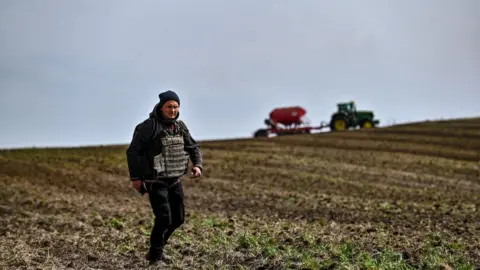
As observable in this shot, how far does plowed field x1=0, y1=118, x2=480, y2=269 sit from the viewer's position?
29.8 feet

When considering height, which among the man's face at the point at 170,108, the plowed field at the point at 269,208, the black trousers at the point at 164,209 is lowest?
the plowed field at the point at 269,208

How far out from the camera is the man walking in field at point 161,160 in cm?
848

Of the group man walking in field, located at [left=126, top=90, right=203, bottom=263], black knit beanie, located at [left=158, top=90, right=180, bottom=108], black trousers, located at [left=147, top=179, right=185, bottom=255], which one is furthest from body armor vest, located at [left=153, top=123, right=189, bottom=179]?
black knit beanie, located at [left=158, top=90, right=180, bottom=108]

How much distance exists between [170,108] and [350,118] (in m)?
41.3

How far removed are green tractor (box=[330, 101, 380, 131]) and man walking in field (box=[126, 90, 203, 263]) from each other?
40059mm

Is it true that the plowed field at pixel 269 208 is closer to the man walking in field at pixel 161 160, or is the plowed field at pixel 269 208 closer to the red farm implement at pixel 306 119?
the man walking in field at pixel 161 160

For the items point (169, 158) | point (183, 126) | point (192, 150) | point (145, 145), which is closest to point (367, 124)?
point (192, 150)

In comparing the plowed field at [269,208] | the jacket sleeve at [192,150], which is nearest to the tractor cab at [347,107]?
the plowed field at [269,208]

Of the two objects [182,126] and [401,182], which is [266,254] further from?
[401,182]

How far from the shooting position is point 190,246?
1007cm

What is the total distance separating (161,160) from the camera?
28.0 ft

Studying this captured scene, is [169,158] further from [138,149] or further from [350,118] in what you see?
[350,118]

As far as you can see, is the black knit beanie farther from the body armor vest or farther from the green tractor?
the green tractor

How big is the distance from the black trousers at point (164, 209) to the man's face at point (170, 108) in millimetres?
838
